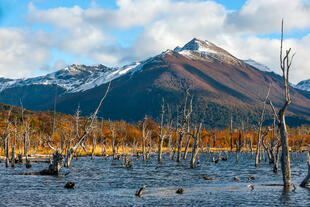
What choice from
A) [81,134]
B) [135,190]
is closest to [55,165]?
[135,190]

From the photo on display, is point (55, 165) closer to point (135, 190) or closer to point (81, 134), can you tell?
point (135, 190)

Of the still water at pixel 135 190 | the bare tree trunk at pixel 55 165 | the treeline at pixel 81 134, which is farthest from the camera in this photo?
the treeline at pixel 81 134

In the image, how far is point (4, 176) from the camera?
44.6m

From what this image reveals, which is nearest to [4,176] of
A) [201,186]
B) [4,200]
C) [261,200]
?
[4,200]

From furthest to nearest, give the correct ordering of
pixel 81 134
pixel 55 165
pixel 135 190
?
pixel 81 134 < pixel 55 165 < pixel 135 190

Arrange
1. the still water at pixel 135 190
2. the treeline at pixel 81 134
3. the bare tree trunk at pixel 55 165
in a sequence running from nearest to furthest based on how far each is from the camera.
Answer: the still water at pixel 135 190
the bare tree trunk at pixel 55 165
the treeline at pixel 81 134

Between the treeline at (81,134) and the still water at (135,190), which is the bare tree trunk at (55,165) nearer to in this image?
the treeline at (81,134)

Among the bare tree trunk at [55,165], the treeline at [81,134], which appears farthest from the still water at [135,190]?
the treeline at [81,134]

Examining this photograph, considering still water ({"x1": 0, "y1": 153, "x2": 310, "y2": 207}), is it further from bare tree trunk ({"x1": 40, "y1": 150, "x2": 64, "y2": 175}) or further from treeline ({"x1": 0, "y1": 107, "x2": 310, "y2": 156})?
treeline ({"x1": 0, "y1": 107, "x2": 310, "y2": 156})

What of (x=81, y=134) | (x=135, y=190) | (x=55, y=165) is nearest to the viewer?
(x=135, y=190)

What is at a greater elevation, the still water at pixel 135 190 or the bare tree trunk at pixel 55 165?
the bare tree trunk at pixel 55 165

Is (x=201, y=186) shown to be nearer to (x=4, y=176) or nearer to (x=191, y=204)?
(x=191, y=204)

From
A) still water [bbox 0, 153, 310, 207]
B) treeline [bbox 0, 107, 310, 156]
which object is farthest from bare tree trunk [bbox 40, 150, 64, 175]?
still water [bbox 0, 153, 310, 207]

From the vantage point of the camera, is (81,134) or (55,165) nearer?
(55,165)
